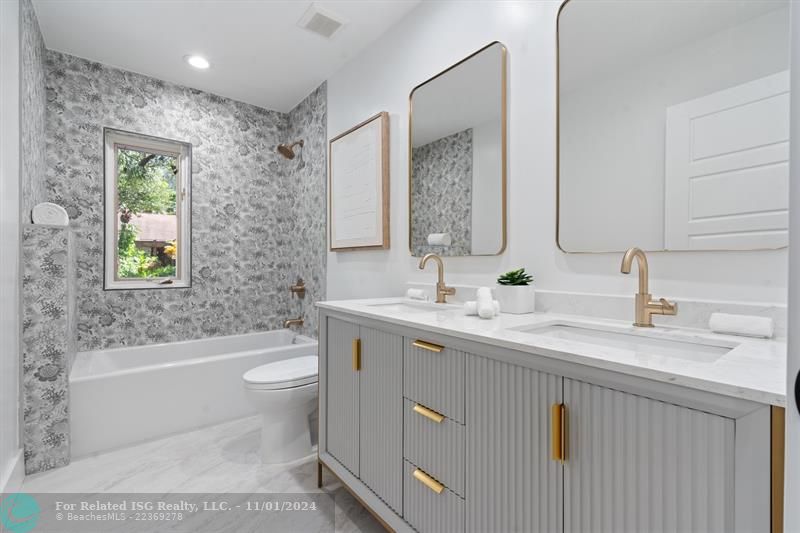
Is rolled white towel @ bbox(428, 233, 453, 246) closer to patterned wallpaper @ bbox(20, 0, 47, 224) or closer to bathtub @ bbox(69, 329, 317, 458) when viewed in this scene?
bathtub @ bbox(69, 329, 317, 458)

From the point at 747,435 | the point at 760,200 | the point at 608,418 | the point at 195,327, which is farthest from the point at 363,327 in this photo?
the point at 195,327

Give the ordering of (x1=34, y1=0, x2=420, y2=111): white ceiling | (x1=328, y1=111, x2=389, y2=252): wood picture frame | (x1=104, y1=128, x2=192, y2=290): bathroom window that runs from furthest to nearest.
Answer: (x1=104, y1=128, x2=192, y2=290): bathroom window → (x1=328, y1=111, x2=389, y2=252): wood picture frame → (x1=34, y1=0, x2=420, y2=111): white ceiling

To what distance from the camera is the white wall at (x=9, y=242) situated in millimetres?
1567

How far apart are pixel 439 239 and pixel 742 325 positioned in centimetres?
122

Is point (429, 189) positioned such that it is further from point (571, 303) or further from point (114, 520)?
point (114, 520)

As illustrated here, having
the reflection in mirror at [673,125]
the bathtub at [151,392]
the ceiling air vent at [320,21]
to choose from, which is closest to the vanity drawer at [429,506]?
the reflection in mirror at [673,125]

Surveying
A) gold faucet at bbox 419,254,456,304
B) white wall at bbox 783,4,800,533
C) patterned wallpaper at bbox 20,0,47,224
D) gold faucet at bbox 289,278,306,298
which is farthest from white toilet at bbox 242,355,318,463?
white wall at bbox 783,4,800,533

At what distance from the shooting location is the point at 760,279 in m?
1.02

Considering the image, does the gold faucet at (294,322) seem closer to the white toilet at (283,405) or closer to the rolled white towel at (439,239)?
the white toilet at (283,405)

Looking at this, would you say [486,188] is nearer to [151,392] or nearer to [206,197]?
[151,392]

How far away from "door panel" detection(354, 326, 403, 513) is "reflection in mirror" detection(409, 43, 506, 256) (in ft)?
2.16

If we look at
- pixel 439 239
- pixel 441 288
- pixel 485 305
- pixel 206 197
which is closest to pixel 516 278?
pixel 485 305

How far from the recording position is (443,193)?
76.2 inches

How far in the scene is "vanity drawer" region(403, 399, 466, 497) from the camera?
1108mm
